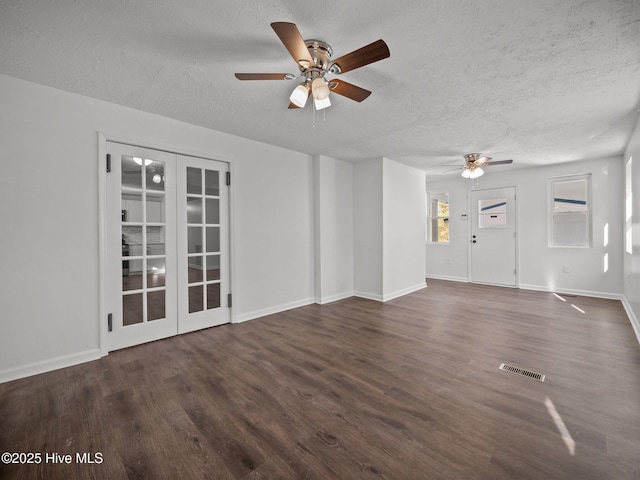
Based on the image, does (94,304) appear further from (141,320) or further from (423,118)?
(423,118)

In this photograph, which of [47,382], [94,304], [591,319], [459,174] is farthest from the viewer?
[459,174]

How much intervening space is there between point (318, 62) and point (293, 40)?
0.40 metres

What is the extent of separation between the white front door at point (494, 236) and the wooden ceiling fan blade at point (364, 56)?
5.85 metres

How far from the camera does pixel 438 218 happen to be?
283 inches

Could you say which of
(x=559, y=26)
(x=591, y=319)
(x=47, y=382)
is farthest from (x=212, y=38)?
(x=591, y=319)

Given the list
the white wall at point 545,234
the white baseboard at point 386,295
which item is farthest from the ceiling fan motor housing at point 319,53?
the white wall at point 545,234

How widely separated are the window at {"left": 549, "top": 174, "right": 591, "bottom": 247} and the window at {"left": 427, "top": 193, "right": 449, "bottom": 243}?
2.06 meters

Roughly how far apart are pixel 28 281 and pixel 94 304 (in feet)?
1.76

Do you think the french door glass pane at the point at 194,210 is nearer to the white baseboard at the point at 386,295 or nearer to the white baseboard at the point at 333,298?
the white baseboard at the point at 333,298

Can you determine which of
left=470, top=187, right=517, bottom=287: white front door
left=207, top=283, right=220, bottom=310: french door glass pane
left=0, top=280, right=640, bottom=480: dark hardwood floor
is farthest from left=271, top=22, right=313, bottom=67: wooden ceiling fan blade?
left=470, top=187, right=517, bottom=287: white front door

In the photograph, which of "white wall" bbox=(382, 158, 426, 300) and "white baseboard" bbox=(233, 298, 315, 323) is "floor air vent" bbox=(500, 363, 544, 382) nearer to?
"white wall" bbox=(382, 158, 426, 300)

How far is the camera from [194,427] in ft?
5.79

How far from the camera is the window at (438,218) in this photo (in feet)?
23.1

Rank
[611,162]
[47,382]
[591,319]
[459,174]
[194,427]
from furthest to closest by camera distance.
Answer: [459,174] → [611,162] → [591,319] → [47,382] → [194,427]
